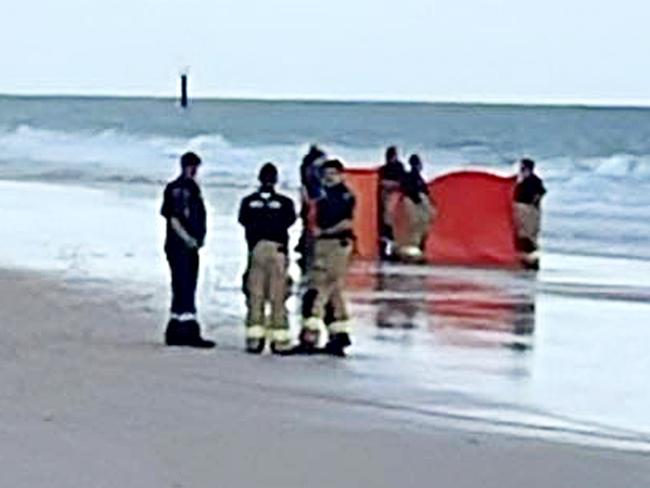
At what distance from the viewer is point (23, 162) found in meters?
71.8

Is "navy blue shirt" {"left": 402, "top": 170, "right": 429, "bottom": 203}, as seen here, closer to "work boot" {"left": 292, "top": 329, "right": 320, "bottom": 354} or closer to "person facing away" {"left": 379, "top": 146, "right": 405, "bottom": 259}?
"person facing away" {"left": 379, "top": 146, "right": 405, "bottom": 259}

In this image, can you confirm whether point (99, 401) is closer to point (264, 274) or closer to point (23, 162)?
point (264, 274)

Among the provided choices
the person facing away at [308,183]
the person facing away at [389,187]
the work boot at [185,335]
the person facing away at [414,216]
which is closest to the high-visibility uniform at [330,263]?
the work boot at [185,335]

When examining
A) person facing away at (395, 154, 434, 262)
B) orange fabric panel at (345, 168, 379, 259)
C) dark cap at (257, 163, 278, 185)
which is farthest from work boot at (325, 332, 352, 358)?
orange fabric panel at (345, 168, 379, 259)

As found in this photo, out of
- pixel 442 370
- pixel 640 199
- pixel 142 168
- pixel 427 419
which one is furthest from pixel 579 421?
pixel 142 168

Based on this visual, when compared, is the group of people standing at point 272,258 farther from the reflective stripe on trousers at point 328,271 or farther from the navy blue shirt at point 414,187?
the navy blue shirt at point 414,187

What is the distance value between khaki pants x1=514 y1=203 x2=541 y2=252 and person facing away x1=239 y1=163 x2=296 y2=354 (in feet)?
31.8

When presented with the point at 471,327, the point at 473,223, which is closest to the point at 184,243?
the point at 471,327

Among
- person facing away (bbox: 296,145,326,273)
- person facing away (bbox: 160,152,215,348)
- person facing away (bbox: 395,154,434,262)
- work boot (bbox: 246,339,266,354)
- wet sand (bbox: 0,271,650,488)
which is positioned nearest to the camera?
wet sand (bbox: 0,271,650,488)

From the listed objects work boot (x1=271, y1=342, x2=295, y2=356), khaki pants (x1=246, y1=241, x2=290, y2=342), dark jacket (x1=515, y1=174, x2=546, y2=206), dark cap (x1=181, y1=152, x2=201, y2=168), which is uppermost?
dark cap (x1=181, y1=152, x2=201, y2=168)

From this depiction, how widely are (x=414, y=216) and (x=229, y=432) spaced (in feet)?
42.8

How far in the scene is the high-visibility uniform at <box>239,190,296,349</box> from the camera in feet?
49.8

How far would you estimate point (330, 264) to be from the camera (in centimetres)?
1527

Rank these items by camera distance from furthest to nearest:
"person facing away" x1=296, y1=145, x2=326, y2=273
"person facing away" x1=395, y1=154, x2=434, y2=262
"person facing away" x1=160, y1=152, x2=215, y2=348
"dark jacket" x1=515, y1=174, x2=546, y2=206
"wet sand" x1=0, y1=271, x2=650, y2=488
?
"dark jacket" x1=515, y1=174, x2=546, y2=206 → "person facing away" x1=395, y1=154, x2=434, y2=262 → "person facing away" x1=296, y1=145, x2=326, y2=273 → "person facing away" x1=160, y1=152, x2=215, y2=348 → "wet sand" x1=0, y1=271, x2=650, y2=488
